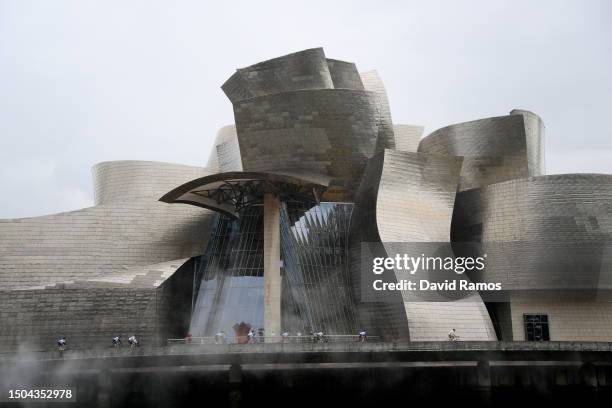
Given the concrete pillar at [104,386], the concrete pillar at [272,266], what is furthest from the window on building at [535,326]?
the concrete pillar at [104,386]

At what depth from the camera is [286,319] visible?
29875 millimetres

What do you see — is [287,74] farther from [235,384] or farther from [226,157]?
[235,384]

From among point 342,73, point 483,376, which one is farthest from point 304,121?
point 483,376

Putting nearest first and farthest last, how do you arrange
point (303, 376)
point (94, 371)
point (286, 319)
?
point (94, 371)
point (303, 376)
point (286, 319)

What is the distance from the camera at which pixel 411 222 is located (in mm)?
30344

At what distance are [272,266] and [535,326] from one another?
41.7 feet

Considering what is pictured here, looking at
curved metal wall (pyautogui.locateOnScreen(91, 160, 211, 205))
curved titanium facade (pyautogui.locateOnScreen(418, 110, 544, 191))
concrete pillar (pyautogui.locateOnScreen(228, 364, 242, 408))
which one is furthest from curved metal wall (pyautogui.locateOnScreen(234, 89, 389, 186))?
concrete pillar (pyautogui.locateOnScreen(228, 364, 242, 408))

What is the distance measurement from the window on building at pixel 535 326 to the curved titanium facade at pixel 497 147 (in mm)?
7992

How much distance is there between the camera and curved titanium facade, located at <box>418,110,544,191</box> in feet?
118

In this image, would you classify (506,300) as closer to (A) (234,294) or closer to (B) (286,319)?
(B) (286,319)

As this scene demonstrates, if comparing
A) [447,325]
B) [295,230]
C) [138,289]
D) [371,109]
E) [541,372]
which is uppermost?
[371,109]

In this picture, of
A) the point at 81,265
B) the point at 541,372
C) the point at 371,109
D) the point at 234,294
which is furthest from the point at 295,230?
the point at 541,372

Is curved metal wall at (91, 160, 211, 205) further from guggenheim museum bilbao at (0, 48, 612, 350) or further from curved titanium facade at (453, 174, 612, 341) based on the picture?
curved titanium facade at (453, 174, 612, 341)

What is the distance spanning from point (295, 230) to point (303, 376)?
323 inches
